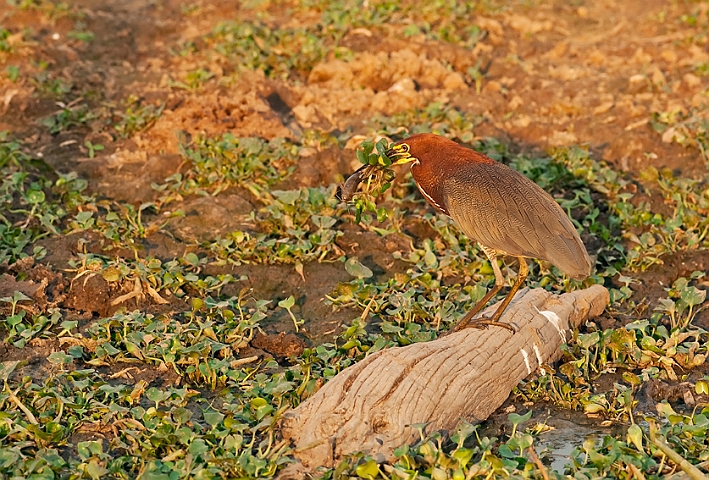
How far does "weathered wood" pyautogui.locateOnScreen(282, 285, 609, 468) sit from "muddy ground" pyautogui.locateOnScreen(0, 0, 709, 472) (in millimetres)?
728

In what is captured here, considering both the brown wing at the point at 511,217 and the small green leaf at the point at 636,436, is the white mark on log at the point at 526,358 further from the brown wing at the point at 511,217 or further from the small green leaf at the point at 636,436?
the small green leaf at the point at 636,436

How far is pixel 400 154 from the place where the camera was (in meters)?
5.29

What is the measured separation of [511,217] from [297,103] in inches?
135

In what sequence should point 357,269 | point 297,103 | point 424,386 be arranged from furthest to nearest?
point 297,103 → point 357,269 → point 424,386

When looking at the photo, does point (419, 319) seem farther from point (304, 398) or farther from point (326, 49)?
point (326, 49)

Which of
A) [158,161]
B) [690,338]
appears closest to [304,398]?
[690,338]

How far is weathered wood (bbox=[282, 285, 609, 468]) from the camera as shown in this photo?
4059mm

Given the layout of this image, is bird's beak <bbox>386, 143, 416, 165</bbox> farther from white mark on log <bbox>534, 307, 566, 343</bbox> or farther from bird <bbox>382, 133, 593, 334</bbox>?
white mark on log <bbox>534, 307, 566, 343</bbox>

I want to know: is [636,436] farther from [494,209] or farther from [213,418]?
[213,418]

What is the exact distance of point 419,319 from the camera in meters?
5.40

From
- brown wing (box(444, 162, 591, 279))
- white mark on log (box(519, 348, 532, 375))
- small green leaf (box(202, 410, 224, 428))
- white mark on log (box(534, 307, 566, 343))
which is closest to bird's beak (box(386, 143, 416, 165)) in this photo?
brown wing (box(444, 162, 591, 279))

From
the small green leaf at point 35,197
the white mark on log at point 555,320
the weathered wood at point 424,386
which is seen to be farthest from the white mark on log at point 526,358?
the small green leaf at point 35,197

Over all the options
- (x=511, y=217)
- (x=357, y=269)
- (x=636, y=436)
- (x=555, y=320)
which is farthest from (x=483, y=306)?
(x=636, y=436)

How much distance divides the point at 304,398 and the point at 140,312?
1.31 m
